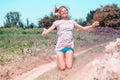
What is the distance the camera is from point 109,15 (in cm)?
5366

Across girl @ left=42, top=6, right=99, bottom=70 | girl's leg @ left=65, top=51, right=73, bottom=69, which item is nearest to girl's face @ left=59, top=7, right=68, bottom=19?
girl @ left=42, top=6, right=99, bottom=70

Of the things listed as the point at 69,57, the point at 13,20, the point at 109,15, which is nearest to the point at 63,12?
the point at 69,57

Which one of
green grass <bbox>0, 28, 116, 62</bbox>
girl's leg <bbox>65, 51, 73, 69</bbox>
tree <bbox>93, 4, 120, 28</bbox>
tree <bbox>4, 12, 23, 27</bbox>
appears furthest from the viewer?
tree <bbox>4, 12, 23, 27</bbox>

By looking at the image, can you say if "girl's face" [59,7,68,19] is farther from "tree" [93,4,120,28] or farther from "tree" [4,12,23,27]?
"tree" [4,12,23,27]

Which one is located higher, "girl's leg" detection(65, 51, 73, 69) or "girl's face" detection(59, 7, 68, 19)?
"girl's face" detection(59, 7, 68, 19)

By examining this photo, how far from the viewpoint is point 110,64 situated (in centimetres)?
754

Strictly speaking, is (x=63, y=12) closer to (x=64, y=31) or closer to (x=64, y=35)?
(x=64, y=31)

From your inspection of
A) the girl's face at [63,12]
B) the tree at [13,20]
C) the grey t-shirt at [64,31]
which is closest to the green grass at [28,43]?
the grey t-shirt at [64,31]

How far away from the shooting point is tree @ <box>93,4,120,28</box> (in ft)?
174

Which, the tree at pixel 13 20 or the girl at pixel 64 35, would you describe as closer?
the girl at pixel 64 35

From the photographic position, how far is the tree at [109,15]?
174 feet

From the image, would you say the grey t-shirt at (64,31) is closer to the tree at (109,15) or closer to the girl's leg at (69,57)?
the girl's leg at (69,57)

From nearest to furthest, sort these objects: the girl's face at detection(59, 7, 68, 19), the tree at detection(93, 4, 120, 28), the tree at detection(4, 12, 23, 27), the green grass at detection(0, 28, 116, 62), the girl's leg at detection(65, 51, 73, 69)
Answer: the girl's face at detection(59, 7, 68, 19)
the girl's leg at detection(65, 51, 73, 69)
the green grass at detection(0, 28, 116, 62)
the tree at detection(93, 4, 120, 28)
the tree at detection(4, 12, 23, 27)

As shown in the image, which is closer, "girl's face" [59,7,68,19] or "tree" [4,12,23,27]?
"girl's face" [59,7,68,19]
